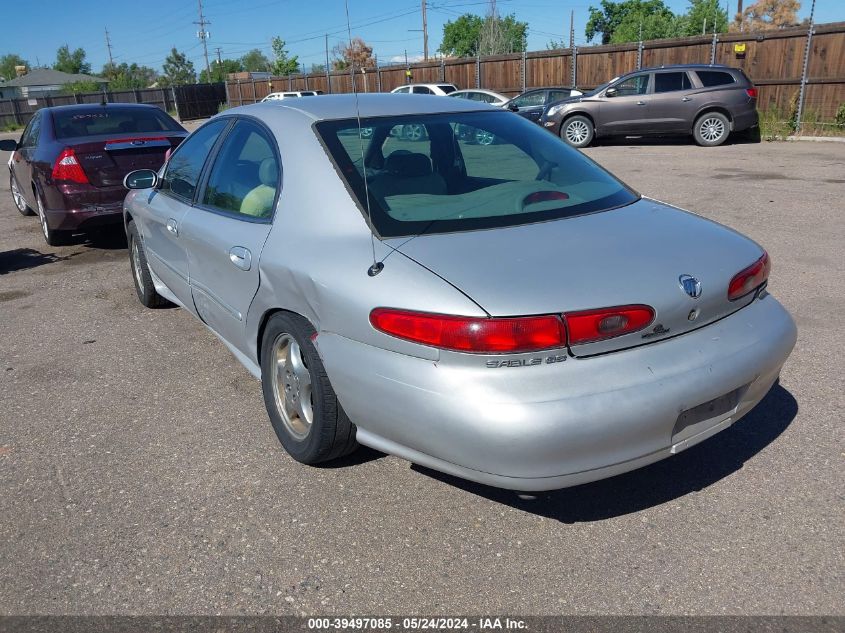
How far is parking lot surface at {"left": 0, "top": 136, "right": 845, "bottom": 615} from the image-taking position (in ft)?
8.20

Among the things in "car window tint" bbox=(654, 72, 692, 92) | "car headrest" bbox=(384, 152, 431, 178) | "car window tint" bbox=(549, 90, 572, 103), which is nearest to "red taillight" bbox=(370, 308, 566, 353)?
"car headrest" bbox=(384, 152, 431, 178)

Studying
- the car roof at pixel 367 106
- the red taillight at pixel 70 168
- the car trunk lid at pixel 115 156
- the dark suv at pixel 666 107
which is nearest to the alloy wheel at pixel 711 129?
the dark suv at pixel 666 107

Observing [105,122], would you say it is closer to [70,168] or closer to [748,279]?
[70,168]

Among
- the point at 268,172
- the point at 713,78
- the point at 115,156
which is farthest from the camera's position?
the point at 713,78

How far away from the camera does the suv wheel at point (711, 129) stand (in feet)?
52.3

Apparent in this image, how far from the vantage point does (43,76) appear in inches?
3546

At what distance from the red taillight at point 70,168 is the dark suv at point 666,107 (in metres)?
12.3

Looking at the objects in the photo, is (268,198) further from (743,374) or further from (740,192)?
(740,192)

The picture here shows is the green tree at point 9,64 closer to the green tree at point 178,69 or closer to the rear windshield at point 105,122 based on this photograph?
the green tree at point 178,69

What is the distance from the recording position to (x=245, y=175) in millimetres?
3697

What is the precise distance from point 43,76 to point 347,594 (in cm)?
10354

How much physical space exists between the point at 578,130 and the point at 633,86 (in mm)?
1542

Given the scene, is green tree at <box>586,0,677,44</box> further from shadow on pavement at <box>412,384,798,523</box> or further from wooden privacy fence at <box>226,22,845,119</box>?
shadow on pavement at <box>412,384,798,523</box>

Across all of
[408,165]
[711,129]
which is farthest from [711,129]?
[408,165]
